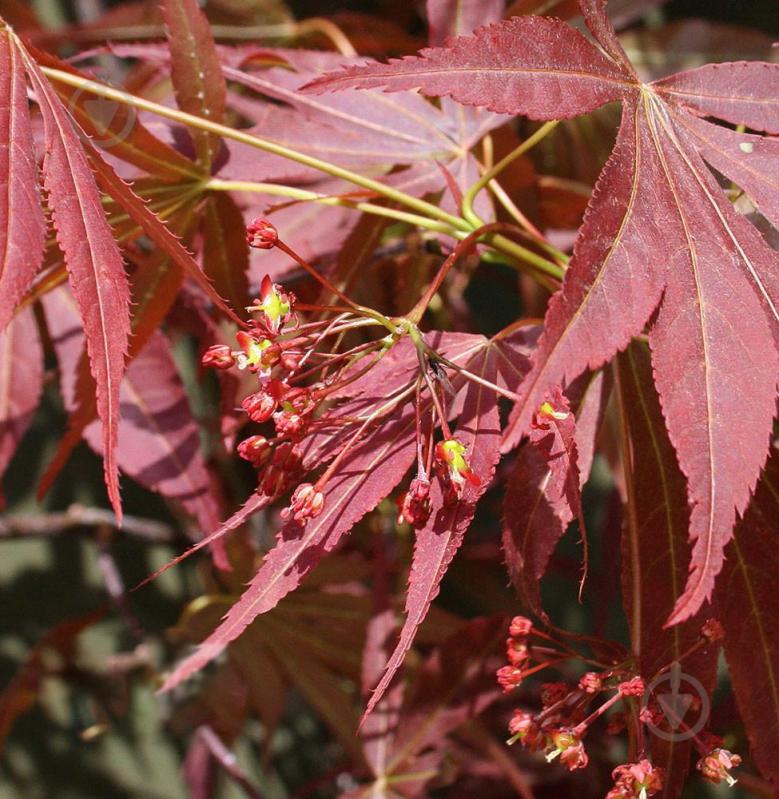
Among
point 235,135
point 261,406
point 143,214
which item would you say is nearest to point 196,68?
point 235,135

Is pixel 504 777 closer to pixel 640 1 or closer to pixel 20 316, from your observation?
pixel 20 316

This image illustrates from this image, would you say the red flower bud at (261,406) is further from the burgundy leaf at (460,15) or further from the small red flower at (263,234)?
the burgundy leaf at (460,15)

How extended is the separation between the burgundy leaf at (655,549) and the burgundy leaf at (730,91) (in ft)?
0.47

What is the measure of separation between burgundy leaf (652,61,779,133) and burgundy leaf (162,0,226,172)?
0.92ft

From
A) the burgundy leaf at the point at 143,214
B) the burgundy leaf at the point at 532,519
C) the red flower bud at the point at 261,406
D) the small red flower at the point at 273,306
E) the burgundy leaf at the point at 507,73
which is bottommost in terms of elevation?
the burgundy leaf at the point at 532,519

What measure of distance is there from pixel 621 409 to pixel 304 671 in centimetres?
51

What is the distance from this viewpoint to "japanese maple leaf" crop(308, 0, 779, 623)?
15.2 inches

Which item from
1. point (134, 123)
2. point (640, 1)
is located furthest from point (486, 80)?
point (640, 1)

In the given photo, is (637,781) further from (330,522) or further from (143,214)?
(143,214)

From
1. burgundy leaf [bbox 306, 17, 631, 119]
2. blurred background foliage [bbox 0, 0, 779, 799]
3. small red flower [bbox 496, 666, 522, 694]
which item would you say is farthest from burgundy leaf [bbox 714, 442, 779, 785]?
blurred background foliage [bbox 0, 0, 779, 799]

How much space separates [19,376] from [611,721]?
0.52 metres

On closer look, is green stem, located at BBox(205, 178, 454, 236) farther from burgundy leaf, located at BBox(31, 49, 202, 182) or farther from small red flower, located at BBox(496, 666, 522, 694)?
small red flower, located at BBox(496, 666, 522, 694)

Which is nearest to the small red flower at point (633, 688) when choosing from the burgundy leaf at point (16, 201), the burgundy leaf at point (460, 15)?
the burgundy leaf at point (16, 201)

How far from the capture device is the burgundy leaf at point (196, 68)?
590 mm
